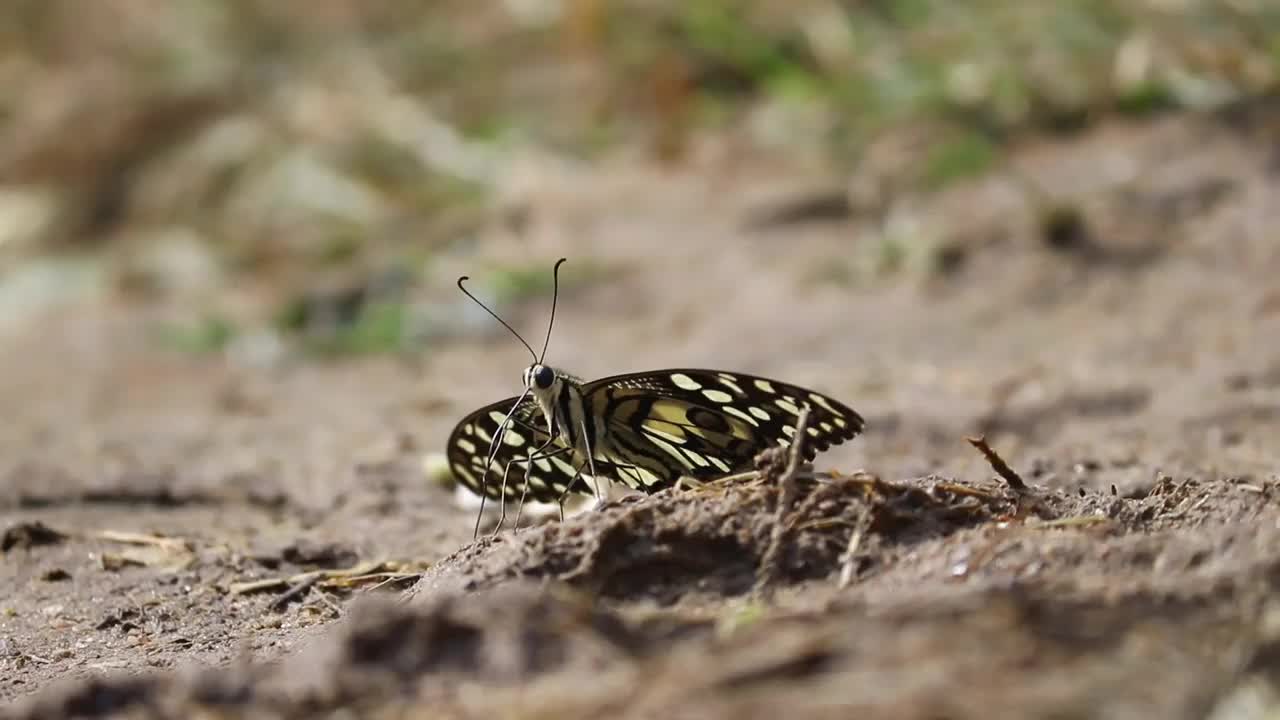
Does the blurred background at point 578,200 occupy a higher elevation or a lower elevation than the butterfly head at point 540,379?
higher

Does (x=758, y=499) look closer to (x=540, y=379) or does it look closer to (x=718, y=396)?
(x=718, y=396)

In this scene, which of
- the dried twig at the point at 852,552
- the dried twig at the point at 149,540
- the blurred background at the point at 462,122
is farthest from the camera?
the blurred background at the point at 462,122

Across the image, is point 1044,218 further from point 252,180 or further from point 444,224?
point 252,180

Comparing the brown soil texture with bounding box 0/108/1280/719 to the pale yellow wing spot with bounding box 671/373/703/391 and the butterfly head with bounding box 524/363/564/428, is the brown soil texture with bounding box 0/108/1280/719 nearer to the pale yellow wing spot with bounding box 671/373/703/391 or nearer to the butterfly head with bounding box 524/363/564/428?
the butterfly head with bounding box 524/363/564/428

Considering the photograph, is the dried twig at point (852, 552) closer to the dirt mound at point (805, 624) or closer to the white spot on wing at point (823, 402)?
the dirt mound at point (805, 624)

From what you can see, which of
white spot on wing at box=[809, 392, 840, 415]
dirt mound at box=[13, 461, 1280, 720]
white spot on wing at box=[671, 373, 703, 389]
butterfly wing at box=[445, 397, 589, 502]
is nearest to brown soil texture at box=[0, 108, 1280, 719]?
dirt mound at box=[13, 461, 1280, 720]

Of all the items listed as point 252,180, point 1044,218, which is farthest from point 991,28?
point 252,180

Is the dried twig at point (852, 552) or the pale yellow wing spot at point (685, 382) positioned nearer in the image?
the dried twig at point (852, 552)

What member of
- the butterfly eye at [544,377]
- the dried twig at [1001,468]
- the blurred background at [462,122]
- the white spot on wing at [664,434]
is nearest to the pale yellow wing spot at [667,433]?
the white spot on wing at [664,434]

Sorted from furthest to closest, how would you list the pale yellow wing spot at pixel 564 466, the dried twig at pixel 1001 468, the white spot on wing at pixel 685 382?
the pale yellow wing spot at pixel 564 466 → the white spot on wing at pixel 685 382 → the dried twig at pixel 1001 468
